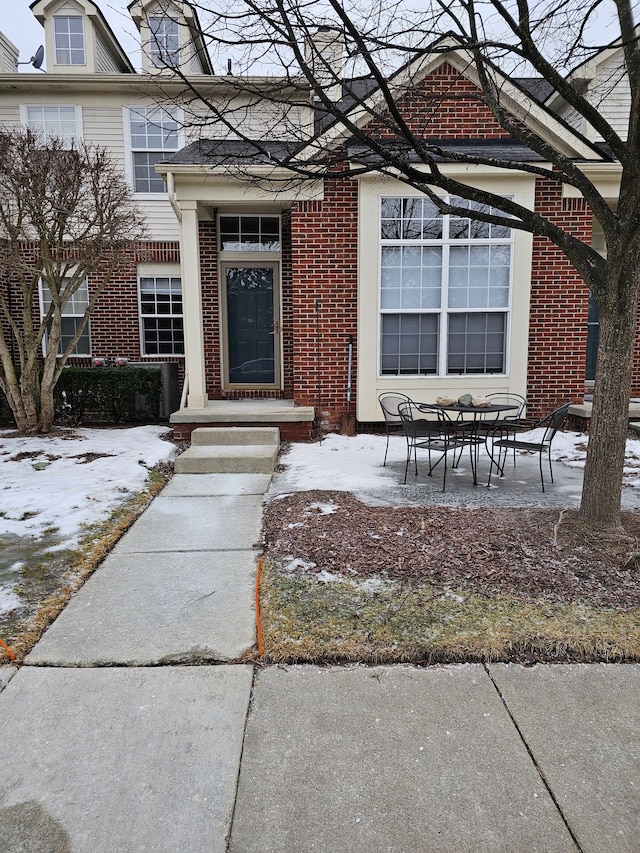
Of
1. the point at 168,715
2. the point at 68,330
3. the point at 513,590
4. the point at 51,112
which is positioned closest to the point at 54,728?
the point at 168,715

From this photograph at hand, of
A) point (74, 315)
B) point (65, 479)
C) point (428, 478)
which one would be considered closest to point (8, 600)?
point (65, 479)

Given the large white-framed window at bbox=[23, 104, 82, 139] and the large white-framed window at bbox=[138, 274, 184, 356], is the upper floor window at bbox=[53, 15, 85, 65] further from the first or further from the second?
the large white-framed window at bbox=[138, 274, 184, 356]

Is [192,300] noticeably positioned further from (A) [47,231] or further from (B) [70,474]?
(B) [70,474]

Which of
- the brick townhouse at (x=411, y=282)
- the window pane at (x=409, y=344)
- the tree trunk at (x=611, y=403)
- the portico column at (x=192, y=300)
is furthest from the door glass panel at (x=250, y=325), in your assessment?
the tree trunk at (x=611, y=403)

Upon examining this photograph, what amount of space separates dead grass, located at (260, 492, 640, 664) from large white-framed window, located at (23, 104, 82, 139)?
11104mm

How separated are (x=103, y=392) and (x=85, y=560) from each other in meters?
6.33

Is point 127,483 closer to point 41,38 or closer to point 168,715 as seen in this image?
point 168,715

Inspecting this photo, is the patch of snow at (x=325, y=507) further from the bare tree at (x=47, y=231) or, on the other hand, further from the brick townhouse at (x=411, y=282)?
the bare tree at (x=47, y=231)

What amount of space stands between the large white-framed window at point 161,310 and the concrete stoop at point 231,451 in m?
5.18

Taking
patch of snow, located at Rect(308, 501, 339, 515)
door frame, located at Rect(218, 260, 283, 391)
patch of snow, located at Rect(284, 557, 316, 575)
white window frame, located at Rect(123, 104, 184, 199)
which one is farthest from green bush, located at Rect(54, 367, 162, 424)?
patch of snow, located at Rect(284, 557, 316, 575)

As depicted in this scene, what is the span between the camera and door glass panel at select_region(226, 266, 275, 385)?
993 centimetres

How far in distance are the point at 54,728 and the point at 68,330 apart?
38.1 feet

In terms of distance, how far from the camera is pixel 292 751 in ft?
6.99

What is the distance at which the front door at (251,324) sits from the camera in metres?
9.91
